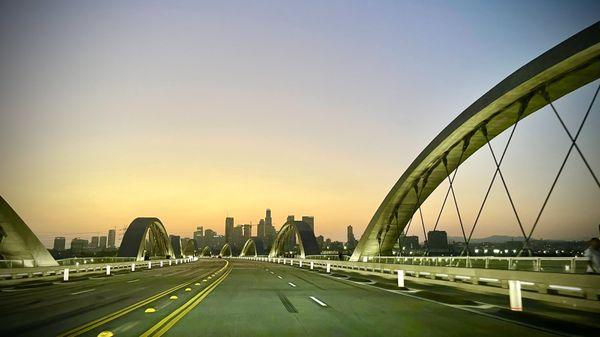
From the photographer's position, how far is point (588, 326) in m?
9.38

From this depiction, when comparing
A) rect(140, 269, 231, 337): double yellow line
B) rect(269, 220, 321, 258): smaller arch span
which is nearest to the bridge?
rect(140, 269, 231, 337): double yellow line

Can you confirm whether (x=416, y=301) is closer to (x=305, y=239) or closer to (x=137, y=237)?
(x=137, y=237)

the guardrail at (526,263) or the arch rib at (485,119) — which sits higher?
the arch rib at (485,119)

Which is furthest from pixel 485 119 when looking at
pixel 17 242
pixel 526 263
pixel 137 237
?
pixel 137 237

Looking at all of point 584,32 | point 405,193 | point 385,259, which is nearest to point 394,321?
point 584,32

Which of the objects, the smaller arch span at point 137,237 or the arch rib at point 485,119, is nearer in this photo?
the arch rib at point 485,119

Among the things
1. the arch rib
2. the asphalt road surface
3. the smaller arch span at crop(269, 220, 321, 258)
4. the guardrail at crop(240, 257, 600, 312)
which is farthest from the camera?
the smaller arch span at crop(269, 220, 321, 258)

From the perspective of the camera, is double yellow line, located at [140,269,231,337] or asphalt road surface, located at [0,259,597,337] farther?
asphalt road surface, located at [0,259,597,337]

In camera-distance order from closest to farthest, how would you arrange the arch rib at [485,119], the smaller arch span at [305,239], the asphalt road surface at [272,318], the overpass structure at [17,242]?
the asphalt road surface at [272,318], the arch rib at [485,119], the overpass structure at [17,242], the smaller arch span at [305,239]

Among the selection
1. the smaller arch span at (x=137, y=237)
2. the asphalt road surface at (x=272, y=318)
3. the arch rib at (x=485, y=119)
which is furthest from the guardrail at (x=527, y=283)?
the smaller arch span at (x=137, y=237)

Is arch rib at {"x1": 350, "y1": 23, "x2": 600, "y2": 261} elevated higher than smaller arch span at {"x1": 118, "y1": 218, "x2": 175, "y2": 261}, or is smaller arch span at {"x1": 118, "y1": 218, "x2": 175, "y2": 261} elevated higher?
arch rib at {"x1": 350, "y1": 23, "x2": 600, "y2": 261}

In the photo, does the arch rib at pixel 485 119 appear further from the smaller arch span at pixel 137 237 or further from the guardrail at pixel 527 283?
the smaller arch span at pixel 137 237

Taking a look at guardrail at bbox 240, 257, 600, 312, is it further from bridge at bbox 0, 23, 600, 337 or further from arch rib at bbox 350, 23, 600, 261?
arch rib at bbox 350, 23, 600, 261

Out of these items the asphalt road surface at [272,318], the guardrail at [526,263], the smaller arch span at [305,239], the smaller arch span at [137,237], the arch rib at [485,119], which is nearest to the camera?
the asphalt road surface at [272,318]
